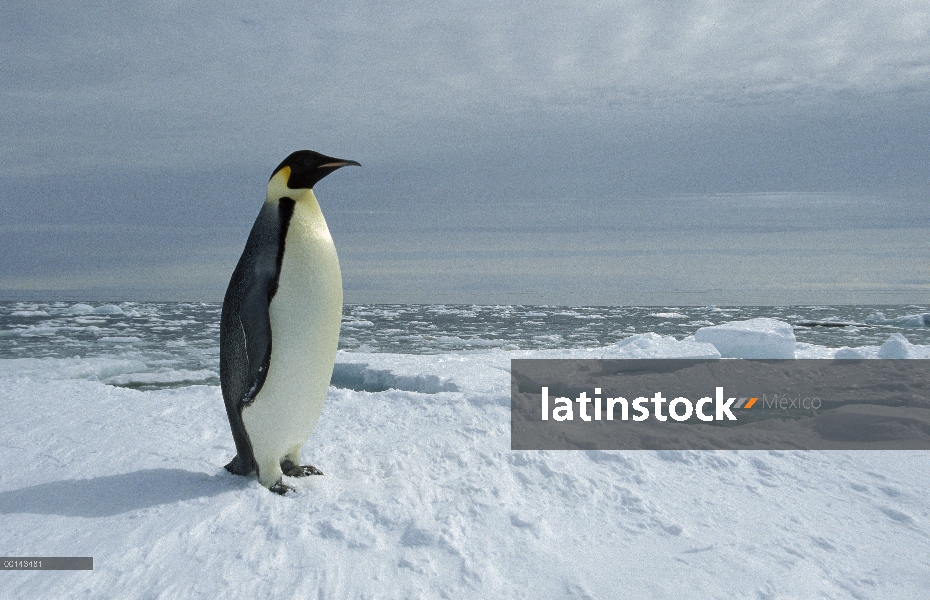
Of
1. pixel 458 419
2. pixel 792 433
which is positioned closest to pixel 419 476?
pixel 458 419

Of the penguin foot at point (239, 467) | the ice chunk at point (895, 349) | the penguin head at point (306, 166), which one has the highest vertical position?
the penguin head at point (306, 166)

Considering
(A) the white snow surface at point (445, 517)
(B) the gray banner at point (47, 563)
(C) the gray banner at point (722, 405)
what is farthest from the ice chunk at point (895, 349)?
(B) the gray banner at point (47, 563)

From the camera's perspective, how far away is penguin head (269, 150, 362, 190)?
9.37 feet

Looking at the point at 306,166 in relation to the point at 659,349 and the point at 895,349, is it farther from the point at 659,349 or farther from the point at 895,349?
the point at 895,349

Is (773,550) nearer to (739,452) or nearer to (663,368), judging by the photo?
(739,452)

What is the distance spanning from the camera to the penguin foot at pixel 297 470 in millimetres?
3150

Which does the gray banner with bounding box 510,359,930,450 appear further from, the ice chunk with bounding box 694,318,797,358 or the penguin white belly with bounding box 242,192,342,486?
the ice chunk with bounding box 694,318,797,358

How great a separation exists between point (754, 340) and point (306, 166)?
9621mm

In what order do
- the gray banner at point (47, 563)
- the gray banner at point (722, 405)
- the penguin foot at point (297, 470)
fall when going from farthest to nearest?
the gray banner at point (722, 405) < the penguin foot at point (297, 470) < the gray banner at point (47, 563)

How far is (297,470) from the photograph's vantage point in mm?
3158

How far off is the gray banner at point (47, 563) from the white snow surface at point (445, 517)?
0.09 ft

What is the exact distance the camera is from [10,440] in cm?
363

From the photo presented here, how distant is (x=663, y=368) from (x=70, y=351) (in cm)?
1243

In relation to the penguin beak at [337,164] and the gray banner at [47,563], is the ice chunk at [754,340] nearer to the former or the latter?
the penguin beak at [337,164]
